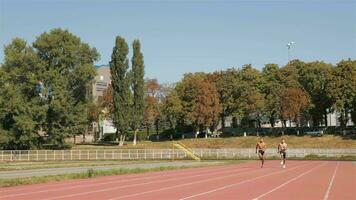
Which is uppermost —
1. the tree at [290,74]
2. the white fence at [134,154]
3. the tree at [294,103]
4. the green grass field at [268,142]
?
the tree at [290,74]

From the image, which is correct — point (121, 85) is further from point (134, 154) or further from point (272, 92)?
point (272, 92)

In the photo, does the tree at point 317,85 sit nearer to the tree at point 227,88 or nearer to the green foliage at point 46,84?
the tree at point 227,88

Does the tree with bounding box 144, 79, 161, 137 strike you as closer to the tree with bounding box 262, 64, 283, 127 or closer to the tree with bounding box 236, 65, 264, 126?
the tree with bounding box 236, 65, 264, 126

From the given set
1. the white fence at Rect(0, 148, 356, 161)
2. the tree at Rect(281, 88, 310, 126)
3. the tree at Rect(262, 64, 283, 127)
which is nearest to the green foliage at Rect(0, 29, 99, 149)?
A: the white fence at Rect(0, 148, 356, 161)

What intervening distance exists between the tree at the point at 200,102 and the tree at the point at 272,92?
8101 millimetres

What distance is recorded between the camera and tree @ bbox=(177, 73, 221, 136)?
294 ft

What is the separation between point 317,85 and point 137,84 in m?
28.2

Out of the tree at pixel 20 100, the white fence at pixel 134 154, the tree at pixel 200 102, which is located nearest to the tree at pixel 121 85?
the tree at pixel 20 100

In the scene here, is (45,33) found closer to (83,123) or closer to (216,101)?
(83,123)

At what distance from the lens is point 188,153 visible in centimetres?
5922

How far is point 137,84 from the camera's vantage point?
3307 inches

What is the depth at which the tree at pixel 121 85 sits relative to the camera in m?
81.2

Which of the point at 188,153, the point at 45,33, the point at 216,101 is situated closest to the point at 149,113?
the point at 216,101

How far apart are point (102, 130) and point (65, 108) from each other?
142 feet
